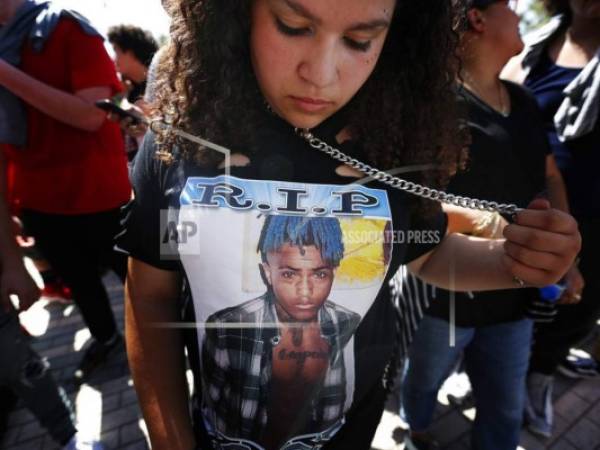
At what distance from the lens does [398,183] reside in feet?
2.99

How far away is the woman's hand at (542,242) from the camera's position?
0.80 metres

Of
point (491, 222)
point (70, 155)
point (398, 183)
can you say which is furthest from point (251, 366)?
point (70, 155)

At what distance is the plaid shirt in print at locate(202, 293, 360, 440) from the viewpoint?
871 mm

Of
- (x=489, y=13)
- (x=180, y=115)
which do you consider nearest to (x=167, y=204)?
(x=180, y=115)

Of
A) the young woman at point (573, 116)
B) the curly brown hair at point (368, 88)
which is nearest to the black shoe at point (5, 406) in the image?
the curly brown hair at point (368, 88)

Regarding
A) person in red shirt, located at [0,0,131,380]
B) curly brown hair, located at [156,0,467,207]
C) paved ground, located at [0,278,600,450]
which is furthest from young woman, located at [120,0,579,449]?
paved ground, located at [0,278,600,450]

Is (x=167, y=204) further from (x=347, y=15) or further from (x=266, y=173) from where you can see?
(x=347, y=15)

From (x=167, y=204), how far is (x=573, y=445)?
298 cm

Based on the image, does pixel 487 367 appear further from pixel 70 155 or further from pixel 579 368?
pixel 70 155

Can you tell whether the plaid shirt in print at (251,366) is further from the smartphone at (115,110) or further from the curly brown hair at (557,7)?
the curly brown hair at (557,7)

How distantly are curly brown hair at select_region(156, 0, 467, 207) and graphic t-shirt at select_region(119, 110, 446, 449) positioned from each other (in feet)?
0.27

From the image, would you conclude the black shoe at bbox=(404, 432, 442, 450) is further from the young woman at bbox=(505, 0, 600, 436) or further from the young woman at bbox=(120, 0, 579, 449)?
the young woman at bbox=(120, 0, 579, 449)

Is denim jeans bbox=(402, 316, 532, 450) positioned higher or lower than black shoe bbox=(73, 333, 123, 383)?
higher

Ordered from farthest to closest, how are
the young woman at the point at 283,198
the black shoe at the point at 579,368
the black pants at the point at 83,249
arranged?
the black shoe at the point at 579,368 → the black pants at the point at 83,249 → the young woman at the point at 283,198
